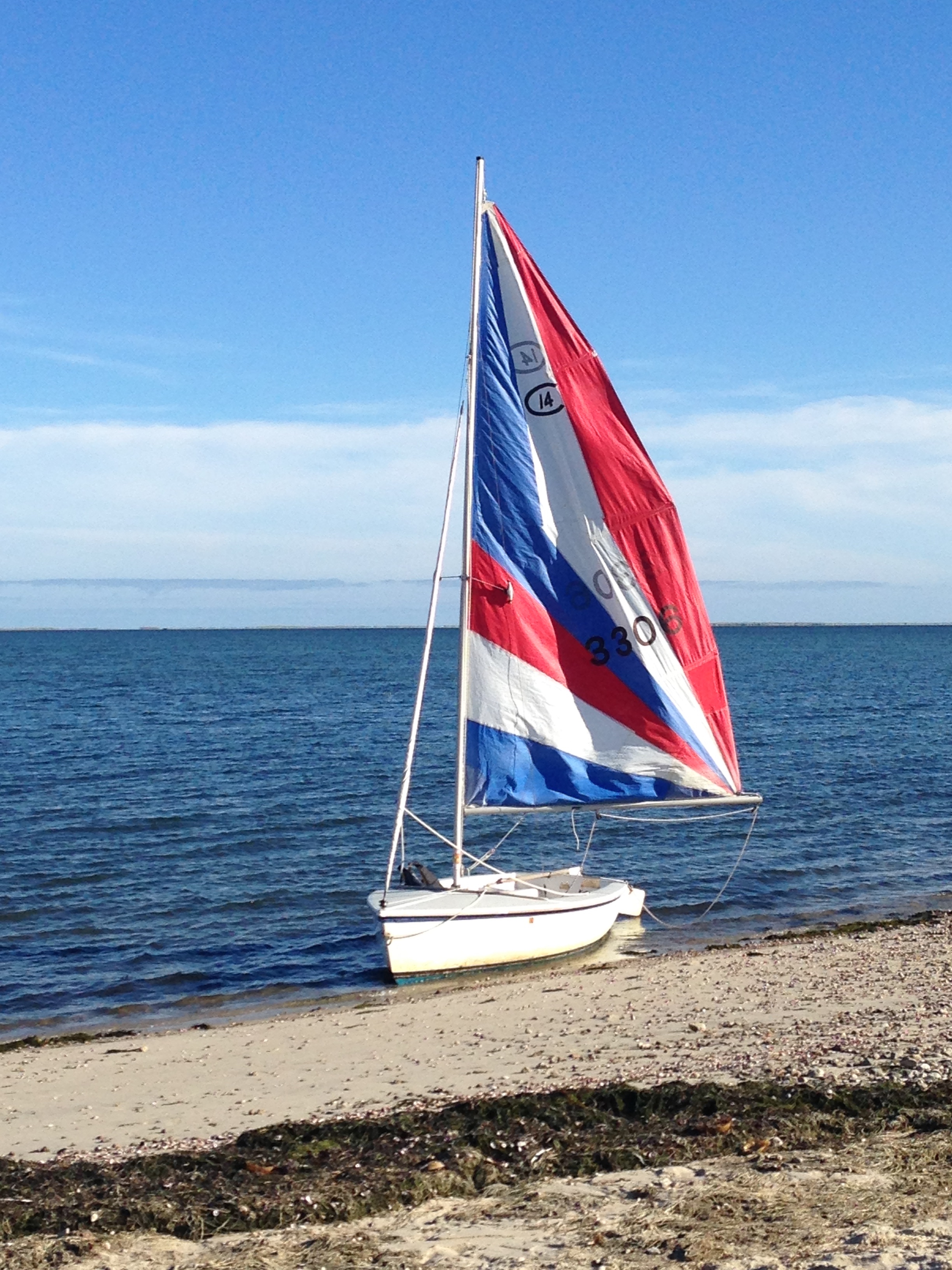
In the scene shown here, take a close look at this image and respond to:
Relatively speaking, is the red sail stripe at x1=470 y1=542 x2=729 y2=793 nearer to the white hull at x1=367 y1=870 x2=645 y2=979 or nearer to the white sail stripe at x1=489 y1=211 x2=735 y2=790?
the white sail stripe at x1=489 y1=211 x2=735 y2=790

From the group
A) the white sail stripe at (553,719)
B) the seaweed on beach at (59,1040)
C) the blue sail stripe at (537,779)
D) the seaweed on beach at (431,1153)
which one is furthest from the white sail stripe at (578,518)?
the seaweed on beach at (59,1040)

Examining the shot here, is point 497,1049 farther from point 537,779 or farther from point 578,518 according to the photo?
point 578,518

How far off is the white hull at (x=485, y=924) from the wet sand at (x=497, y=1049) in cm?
43

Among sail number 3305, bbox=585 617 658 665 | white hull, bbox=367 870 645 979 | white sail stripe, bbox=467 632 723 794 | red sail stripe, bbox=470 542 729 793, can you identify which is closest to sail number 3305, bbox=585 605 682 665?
sail number 3305, bbox=585 617 658 665

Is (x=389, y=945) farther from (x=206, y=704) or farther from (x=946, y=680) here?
(x=946, y=680)

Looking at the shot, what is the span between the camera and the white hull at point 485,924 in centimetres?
1831

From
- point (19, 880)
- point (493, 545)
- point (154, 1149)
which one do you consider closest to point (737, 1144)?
point (154, 1149)

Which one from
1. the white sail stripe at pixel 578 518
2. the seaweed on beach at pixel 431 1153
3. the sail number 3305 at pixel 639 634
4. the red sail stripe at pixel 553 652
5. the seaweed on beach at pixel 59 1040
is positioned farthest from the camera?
the sail number 3305 at pixel 639 634

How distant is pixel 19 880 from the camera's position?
86.5ft

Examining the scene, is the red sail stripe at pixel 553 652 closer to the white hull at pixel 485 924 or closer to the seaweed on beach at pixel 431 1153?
the white hull at pixel 485 924

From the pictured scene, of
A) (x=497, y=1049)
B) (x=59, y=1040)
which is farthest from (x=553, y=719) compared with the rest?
(x=59, y=1040)

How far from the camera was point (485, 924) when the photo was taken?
18.8 meters

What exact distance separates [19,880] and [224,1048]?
13331 mm

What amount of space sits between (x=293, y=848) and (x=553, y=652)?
44.6 feet
